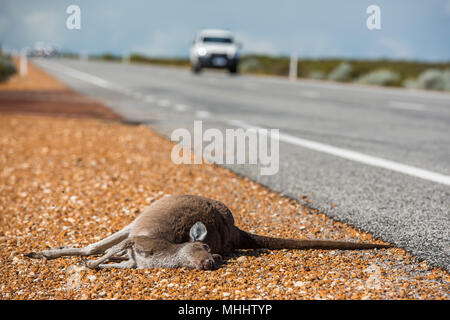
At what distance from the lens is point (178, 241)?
9.49 ft

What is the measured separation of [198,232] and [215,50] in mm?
25558

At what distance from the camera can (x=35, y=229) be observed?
12.4ft

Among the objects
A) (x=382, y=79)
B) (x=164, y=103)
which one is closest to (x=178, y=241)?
(x=164, y=103)

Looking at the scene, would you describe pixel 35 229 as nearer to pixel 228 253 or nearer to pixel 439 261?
pixel 228 253

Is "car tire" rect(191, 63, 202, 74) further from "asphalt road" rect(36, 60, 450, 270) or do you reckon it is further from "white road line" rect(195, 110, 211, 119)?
"white road line" rect(195, 110, 211, 119)

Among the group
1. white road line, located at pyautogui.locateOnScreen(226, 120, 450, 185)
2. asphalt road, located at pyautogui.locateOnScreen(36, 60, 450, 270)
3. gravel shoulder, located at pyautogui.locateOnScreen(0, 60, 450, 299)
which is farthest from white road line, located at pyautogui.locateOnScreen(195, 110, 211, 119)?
gravel shoulder, located at pyautogui.locateOnScreen(0, 60, 450, 299)

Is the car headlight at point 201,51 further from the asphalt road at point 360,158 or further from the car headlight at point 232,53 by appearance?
the asphalt road at point 360,158

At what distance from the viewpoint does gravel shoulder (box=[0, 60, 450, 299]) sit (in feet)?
8.77

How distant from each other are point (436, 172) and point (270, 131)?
321 centimetres

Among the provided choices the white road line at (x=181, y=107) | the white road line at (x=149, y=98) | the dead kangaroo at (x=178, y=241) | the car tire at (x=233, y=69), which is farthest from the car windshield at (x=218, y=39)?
the dead kangaroo at (x=178, y=241)

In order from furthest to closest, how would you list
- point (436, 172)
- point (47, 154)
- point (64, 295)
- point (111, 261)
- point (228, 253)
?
point (47, 154) → point (436, 172) → point (228, 253) → point (111, 261) → point (64, 295)

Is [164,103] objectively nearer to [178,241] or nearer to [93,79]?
[178,241]

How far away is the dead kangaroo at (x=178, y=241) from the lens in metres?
2.82

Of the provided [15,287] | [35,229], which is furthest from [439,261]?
[35,229]
